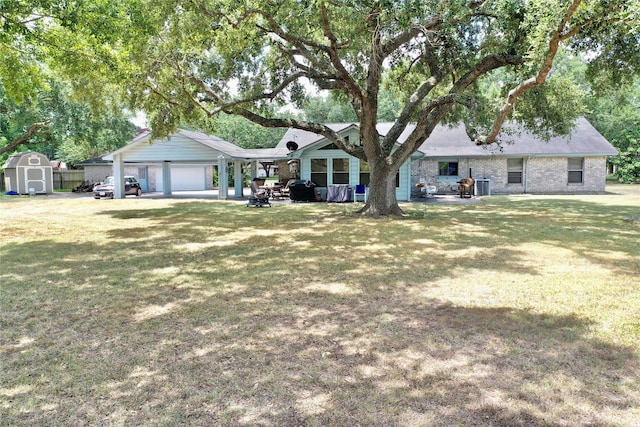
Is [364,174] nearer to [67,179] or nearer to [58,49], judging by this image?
[58,49]

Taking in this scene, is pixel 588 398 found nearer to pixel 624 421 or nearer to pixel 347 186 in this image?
pixel 624 421

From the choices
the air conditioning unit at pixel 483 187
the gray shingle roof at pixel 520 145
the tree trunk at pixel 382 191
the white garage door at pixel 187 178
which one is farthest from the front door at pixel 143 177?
the tree trunk at pixel 382 191

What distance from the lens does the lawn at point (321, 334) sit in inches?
115

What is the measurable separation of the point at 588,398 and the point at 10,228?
45.2 feet

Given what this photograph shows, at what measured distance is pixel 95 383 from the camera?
10.7 feet

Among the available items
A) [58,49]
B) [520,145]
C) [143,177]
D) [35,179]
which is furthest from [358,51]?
[143,177]

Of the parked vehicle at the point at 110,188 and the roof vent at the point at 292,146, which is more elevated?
the roof vent at the point at 292,146

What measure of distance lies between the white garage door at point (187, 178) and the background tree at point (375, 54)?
67.4 feet

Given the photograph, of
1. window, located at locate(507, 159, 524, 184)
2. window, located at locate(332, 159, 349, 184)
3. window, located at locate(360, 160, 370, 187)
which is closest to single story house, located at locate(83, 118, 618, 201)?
window, located at locate(507, 159, 524, 184)

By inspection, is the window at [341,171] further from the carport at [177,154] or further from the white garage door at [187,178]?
the white garage door at [187,178]

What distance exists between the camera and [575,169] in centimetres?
2600

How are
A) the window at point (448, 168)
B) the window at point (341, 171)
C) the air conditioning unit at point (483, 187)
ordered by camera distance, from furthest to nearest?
the window at point (448, 168) < the air conditioning unit at point (483, 187) < the window at point (341, 171)

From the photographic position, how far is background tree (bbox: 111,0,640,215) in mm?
9875

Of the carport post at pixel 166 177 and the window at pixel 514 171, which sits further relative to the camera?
the carport post at pixel 166 177
